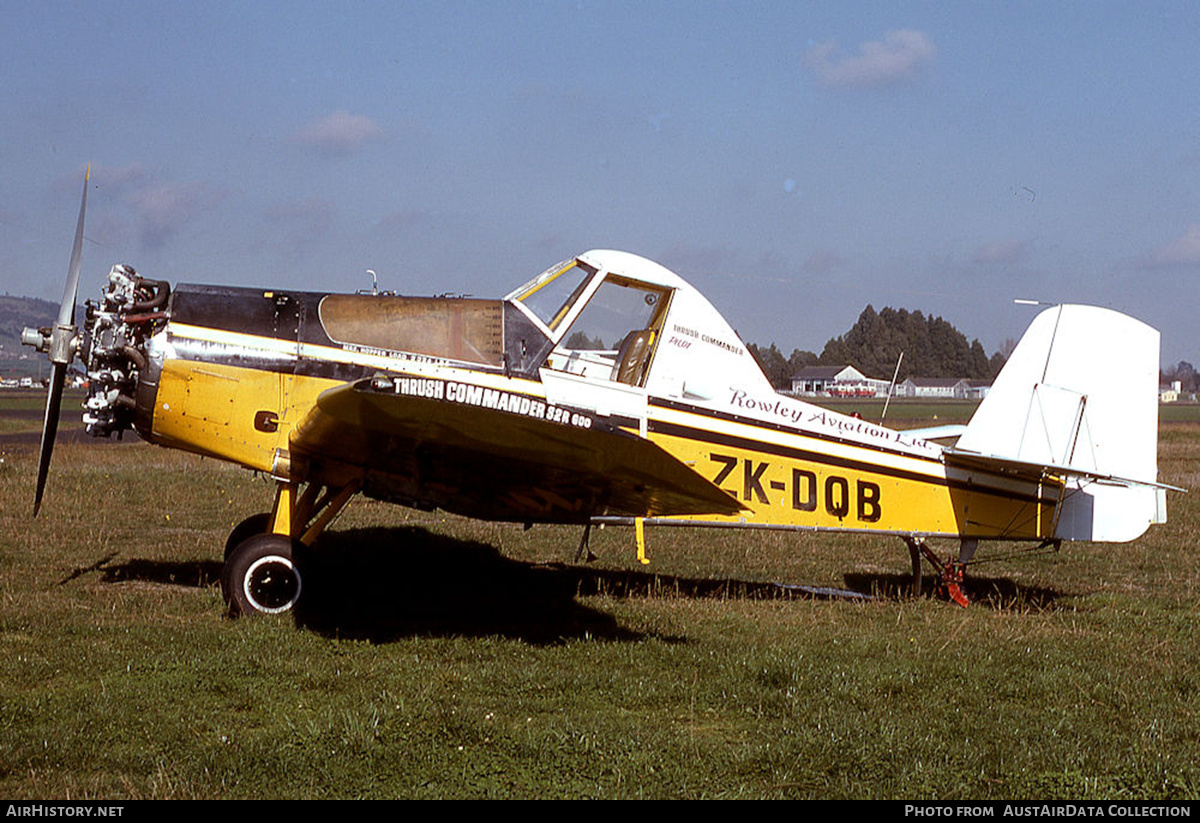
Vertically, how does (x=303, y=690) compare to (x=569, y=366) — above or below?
below

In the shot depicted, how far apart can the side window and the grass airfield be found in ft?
6.55

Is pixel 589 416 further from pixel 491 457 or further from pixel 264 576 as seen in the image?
pixel 264 576

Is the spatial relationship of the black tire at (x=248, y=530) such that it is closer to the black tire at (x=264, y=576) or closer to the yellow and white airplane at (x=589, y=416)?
the yellow and white airplane at (x=589, y=416)

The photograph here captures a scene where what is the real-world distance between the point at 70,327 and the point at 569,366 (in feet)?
12.5

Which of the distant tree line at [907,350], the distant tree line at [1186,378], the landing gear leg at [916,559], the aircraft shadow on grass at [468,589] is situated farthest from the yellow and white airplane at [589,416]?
the distant tree line at [1186,378]

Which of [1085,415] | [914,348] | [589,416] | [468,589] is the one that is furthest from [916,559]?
[914,348]

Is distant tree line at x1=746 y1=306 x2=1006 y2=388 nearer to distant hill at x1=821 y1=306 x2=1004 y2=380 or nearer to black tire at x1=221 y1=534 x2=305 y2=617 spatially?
distant hill at x1=821 y1=306 x2=1004 y2=380

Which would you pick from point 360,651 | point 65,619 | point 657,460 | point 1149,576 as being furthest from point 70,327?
point 1149,576

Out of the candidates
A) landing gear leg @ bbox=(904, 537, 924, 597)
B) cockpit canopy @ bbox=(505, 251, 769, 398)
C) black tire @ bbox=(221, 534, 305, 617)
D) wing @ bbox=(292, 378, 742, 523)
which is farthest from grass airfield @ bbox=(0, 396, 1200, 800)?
cockpit canopy @ bbox=(505, 251, 769, 398)

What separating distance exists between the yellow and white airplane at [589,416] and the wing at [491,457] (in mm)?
30

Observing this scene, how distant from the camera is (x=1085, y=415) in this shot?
825 centimetres

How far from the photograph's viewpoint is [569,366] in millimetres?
7523

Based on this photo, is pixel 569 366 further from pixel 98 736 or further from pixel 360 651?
pixel 98 736

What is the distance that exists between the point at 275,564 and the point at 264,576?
0.12 metres
